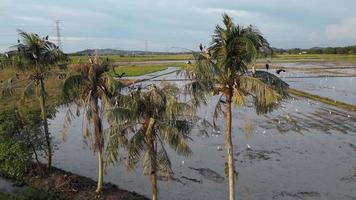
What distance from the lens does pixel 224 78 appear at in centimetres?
1522

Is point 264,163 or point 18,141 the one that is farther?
point 264,163

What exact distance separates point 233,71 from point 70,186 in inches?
419

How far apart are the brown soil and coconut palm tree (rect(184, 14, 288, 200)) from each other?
24.9 ft

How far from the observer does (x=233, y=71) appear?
15.1 metres

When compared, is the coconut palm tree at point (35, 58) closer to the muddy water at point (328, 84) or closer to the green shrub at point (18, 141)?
the green shrub at point (18, 141)

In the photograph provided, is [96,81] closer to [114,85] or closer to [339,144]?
[114,85]

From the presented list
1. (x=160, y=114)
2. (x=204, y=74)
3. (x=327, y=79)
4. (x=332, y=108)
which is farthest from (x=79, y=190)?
(x=327, y=79)

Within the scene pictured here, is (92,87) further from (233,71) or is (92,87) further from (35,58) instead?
(233,71)

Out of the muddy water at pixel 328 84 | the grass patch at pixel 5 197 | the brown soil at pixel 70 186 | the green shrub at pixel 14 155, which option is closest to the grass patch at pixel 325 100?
the muddy water at pixel 328 84

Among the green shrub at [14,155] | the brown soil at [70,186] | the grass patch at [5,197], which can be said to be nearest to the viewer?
the grass patch at [5,197]

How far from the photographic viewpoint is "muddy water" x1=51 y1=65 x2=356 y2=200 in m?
22.0

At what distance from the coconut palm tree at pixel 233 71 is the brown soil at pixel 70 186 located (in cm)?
758

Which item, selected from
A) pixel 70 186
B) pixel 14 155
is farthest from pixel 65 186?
pixel 14 155

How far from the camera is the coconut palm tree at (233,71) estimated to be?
1446cm
